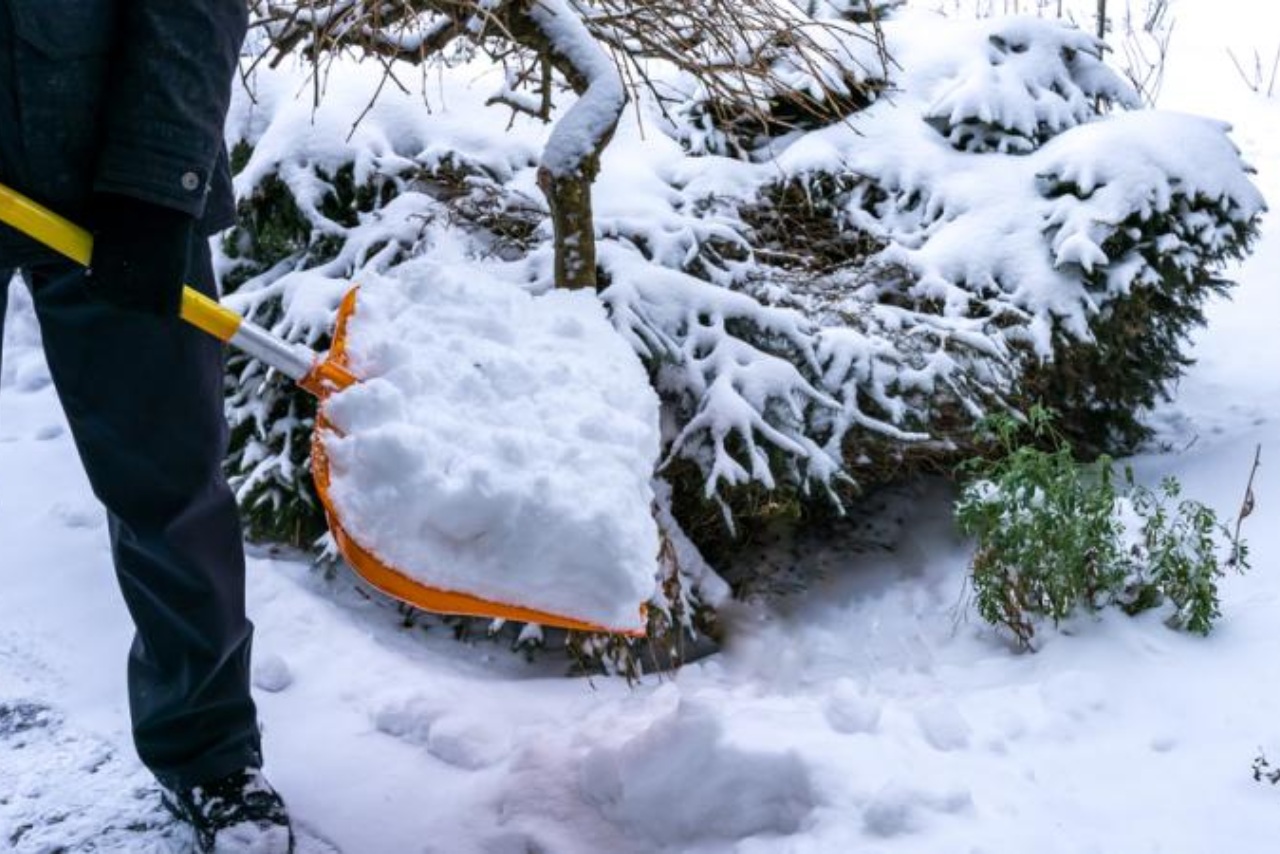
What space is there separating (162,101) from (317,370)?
44 centimetres

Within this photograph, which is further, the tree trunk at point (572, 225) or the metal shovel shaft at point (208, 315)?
the tree trunk at point (572, 225)

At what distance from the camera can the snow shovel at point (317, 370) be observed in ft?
5.13

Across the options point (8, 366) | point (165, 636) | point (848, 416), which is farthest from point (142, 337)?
point (8, 366)

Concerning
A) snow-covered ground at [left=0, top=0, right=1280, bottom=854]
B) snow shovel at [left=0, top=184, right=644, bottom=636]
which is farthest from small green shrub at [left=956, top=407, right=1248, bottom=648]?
snow shovel at [left=0, top=184, right=644, bottom=636]

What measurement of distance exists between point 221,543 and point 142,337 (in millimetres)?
367

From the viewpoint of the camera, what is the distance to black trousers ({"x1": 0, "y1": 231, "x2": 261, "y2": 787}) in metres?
1.77

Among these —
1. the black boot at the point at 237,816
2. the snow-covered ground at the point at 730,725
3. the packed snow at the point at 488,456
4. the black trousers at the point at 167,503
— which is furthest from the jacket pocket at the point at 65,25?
the snow-covered ground at the point at 730,725

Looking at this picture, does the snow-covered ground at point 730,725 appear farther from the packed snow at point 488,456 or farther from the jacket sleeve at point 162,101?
the jacket sleeve at point 162,101

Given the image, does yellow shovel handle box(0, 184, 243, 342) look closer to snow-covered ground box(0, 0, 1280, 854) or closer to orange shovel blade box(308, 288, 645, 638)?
orange shovel blade box(308, 288, 645, 638)

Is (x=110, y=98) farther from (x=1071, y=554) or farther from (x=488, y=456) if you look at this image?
(x=1071, y=554)

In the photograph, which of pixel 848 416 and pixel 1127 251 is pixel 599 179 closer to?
pixel 848 416

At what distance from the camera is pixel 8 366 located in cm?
384

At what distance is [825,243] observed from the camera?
3.46 meters

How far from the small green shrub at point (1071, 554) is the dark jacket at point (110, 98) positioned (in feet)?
5.83
